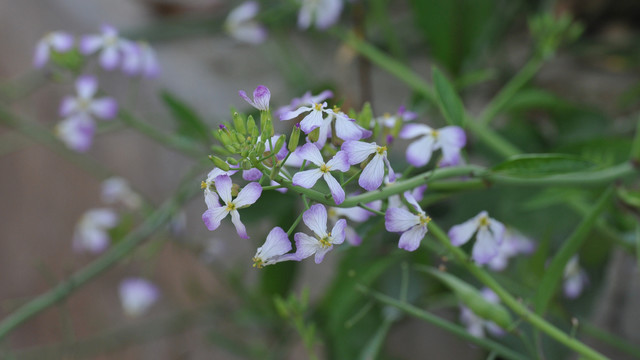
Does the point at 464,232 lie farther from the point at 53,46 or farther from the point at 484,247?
the point at 53,46

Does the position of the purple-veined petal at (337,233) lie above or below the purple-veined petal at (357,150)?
below

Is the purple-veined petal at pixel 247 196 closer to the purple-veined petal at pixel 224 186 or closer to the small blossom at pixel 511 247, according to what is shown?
the purple-veined petal at pixel 224 186

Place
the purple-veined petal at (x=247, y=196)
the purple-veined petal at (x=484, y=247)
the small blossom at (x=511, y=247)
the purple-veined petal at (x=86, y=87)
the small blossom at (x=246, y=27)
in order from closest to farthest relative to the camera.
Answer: the purple-veined petal at (x=247, y=196), the purple-veined petal at (x=484, y=247), the small blossom at (x=511, y=247), the purple-veined petal at (x=86, y=87), the small blossom at (x=246, y=27)

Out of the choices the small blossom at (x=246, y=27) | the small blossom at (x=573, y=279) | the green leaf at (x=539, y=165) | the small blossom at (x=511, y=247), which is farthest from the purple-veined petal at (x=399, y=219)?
the small blossom at (x=246, y=27)

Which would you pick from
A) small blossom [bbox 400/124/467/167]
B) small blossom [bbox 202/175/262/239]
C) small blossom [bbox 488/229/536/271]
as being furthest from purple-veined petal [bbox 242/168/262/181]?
small blossom [bbox 488/229/536/271]

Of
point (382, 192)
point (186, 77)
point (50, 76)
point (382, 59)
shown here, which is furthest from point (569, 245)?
point (186, 77)

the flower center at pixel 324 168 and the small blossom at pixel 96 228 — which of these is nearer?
the flower center at pixel 324 168

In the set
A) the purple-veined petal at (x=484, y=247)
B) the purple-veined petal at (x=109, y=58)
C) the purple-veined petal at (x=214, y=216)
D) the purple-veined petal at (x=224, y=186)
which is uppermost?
the purple-veined petal at (x=109, y=58)

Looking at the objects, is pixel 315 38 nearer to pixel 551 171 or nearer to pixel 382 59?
pixel 382 59

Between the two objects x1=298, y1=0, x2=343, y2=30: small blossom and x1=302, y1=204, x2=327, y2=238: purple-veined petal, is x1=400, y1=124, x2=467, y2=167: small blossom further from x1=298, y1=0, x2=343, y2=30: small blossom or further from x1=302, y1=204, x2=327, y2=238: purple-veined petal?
x1=298, y1=0, x2=343, y2=30: small blossom
